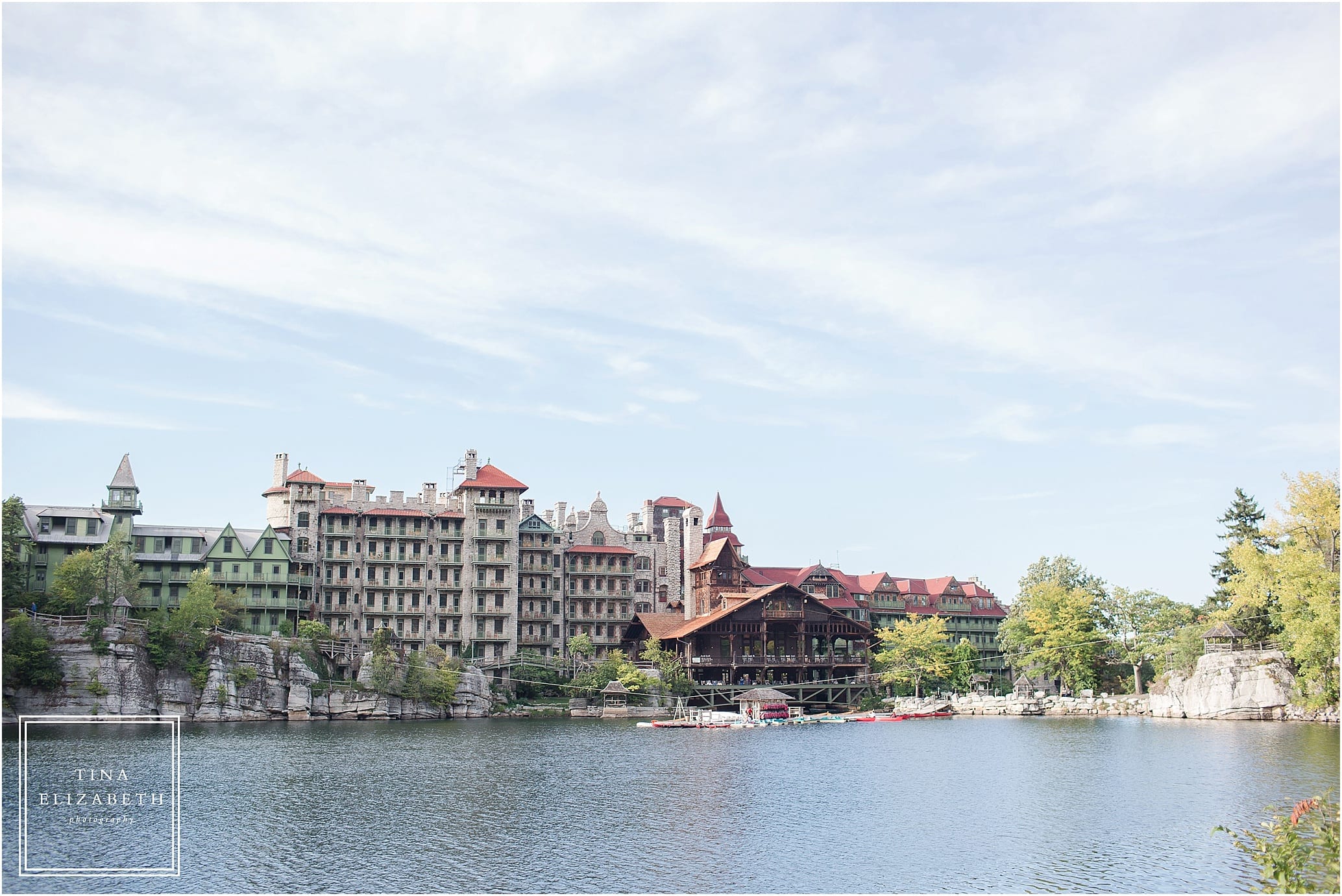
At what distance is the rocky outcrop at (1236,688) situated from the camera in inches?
3381

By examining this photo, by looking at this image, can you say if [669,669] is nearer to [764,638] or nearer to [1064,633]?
[764,638]

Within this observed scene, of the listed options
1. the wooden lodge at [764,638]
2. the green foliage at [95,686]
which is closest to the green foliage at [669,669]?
the wooden lodge at [764,638]

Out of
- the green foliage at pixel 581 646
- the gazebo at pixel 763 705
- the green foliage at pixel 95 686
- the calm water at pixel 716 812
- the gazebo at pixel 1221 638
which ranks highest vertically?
the gazebo at pixel 1221 638

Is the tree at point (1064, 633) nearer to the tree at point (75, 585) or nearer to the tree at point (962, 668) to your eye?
the tree at point (962, 668)

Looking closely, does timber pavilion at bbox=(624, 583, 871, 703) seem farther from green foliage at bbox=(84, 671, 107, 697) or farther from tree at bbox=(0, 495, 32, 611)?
tree at bbox=(0, 495, 32, 611)

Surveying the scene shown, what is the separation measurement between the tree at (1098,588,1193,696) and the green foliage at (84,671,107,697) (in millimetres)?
88718

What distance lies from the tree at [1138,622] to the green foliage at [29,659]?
92037 mm

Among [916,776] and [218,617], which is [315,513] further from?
[916,776]

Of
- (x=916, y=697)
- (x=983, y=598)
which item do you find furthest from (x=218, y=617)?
(x=983, y=598)

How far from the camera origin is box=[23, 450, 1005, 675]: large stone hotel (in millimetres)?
105562

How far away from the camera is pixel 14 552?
8938 cm

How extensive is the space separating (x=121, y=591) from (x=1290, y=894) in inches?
3538

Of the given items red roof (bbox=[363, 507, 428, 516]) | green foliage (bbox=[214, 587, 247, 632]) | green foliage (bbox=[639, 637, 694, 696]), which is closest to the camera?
green foliage (bbox=[214, 587, 247, 632])

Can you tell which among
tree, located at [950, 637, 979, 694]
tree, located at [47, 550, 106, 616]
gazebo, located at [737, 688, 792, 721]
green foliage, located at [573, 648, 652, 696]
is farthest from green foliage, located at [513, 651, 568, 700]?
tree, located at [950, 637, 979, 694]
